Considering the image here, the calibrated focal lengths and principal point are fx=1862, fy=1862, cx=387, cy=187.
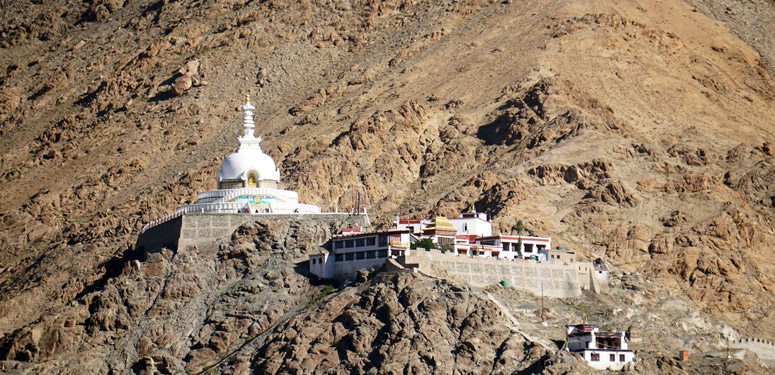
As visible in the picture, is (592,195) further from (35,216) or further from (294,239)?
(35,216)

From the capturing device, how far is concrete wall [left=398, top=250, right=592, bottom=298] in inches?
4222

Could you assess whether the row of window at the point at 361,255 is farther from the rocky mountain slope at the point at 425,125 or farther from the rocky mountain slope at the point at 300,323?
the rocky mountain slope at the point at 425,125

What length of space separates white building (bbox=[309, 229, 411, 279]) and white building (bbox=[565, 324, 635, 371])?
11423mm

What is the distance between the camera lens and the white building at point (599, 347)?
101 meters

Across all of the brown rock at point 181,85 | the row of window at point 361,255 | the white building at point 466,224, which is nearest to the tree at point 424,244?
the row of window at point 361,255

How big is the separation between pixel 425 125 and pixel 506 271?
42633mm

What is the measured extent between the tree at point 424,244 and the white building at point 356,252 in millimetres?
1096

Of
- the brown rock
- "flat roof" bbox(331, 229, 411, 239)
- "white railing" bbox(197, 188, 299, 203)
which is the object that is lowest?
"flat roof" bbox(331, 229, 411, 239)

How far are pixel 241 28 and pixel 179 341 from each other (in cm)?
7853

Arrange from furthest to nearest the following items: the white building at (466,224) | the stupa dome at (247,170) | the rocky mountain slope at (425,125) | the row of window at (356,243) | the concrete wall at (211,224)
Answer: the rocky mountain slope at (425,125) < the stupa dome at (247,170) < the white building at (466,224) < the concrete wall at (211,224) < the row of window at (356,243)

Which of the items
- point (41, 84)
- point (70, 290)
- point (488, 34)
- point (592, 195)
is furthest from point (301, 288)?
point (41, 84)

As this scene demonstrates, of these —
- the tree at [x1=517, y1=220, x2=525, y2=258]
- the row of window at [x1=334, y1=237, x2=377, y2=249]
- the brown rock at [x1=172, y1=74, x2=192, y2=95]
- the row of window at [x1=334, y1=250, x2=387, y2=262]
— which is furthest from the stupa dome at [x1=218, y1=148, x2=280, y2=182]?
the brown rock at [x1=172, y1=74, x2=192, y2=95]

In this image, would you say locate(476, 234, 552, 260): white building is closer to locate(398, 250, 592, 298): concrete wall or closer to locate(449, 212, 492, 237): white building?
locate(398, 250, 592, 298): concrete wall

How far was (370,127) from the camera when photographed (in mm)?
149250
